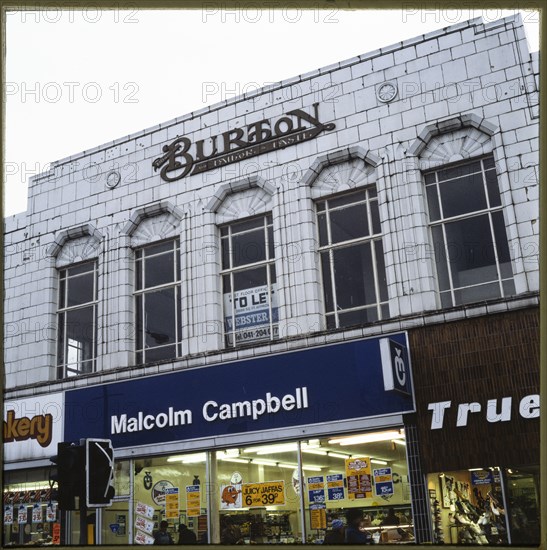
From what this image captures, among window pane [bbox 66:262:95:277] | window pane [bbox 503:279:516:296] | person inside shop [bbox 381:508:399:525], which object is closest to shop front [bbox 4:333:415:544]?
person inside shop [bbox 381:508:399:525]

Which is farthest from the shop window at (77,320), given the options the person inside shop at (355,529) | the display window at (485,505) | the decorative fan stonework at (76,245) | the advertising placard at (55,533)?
the display window at (485,505)

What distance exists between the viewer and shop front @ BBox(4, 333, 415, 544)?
689cm

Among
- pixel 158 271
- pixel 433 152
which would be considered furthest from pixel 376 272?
pixel 158 271

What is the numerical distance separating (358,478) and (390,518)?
47cm

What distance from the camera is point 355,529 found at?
22.2 feet

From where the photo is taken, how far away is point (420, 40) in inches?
296

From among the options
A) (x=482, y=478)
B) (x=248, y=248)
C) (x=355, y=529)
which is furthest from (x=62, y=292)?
(x=482, y=478)

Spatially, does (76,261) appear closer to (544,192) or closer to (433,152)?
(433,152)

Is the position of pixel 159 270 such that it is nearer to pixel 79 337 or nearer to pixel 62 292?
pixel 79 337

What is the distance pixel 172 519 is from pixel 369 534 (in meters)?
2.25

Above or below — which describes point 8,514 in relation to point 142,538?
above

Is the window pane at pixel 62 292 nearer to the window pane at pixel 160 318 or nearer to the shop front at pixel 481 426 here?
the window pane at pixel 160 318

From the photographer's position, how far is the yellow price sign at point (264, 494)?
7207mm

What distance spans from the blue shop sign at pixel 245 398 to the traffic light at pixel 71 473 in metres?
2.41
